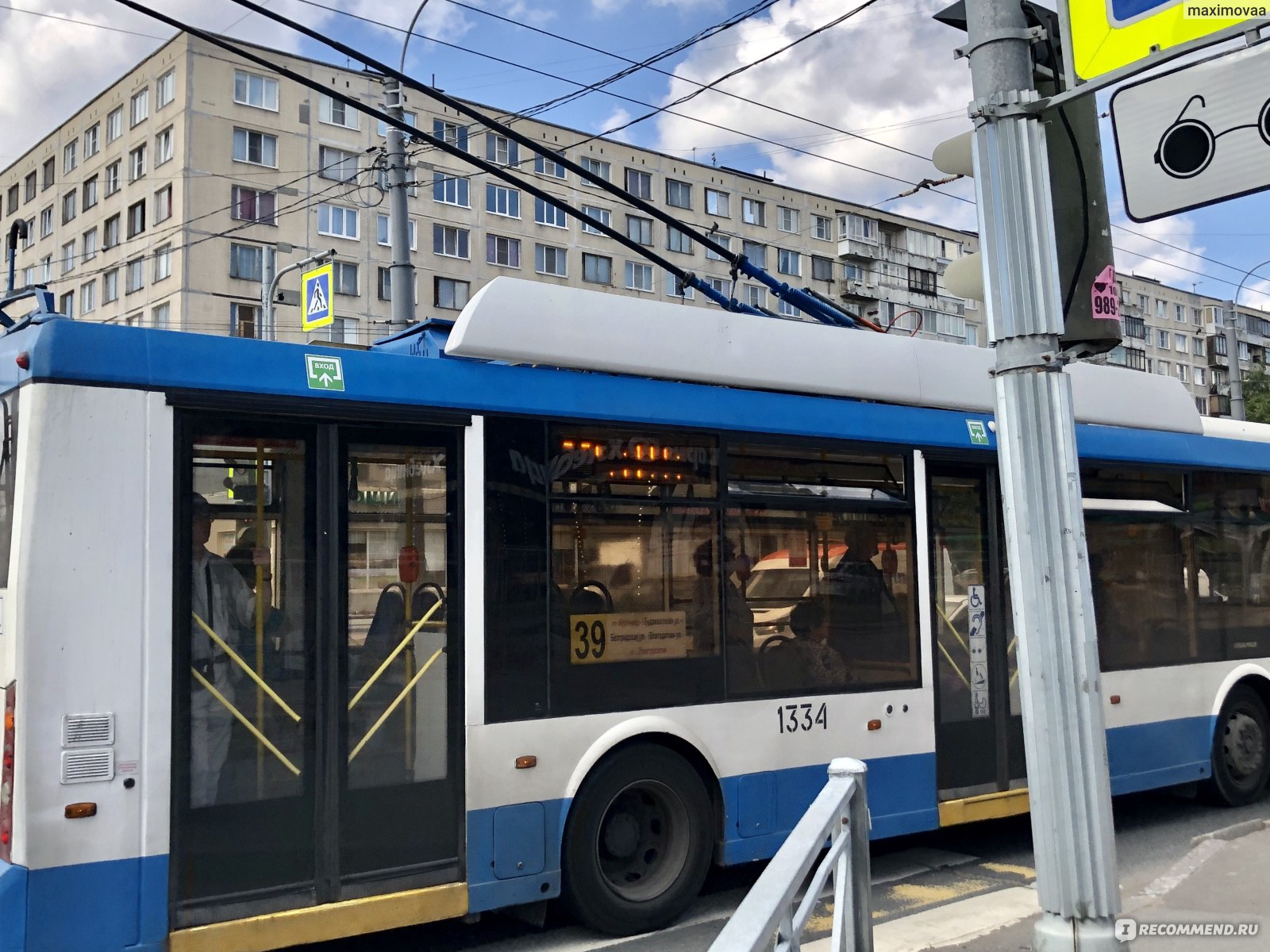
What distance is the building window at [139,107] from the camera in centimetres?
4041

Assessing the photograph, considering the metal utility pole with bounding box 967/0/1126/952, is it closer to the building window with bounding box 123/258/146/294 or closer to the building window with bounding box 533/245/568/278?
the building window with bounding box 123/258/146/294

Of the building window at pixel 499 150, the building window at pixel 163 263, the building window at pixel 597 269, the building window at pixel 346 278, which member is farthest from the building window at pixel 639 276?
the building window at pixel 163 263

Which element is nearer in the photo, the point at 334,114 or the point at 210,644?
the point at 210,644

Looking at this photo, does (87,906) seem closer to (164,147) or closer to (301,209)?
(301,209)

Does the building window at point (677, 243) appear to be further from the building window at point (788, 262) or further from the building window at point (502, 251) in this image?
the building window at point (502, 251)

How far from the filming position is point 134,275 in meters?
40.8

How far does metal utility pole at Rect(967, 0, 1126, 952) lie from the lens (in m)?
3.74

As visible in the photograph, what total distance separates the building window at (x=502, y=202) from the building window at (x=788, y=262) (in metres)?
14.0

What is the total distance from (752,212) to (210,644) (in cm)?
5134

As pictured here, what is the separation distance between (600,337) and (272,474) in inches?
75.6

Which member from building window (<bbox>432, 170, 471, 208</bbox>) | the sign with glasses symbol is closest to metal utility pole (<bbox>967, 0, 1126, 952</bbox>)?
the sign with glasses symbol

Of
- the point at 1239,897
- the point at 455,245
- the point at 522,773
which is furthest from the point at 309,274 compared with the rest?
the point at 455,245

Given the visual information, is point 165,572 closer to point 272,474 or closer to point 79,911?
point 272,474

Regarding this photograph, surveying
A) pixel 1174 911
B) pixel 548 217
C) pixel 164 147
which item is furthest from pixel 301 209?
pixel 1174 911
